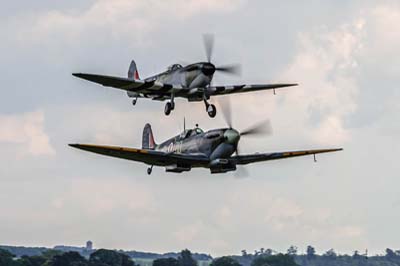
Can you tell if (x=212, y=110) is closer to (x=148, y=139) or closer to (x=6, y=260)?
(x=148, y=139)

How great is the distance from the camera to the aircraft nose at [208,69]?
7462 centimetres

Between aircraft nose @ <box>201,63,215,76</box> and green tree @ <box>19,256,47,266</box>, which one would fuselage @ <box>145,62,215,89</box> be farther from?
green tree @ <box>19,256,47,266</box>

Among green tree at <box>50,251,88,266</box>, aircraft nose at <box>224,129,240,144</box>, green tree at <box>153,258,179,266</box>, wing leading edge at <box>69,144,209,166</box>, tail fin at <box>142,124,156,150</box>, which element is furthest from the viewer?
green tree at <box>153,258,179,266</box>

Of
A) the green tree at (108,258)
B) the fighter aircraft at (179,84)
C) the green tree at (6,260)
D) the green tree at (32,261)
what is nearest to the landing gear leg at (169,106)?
the fighter aircraft at (179,84)

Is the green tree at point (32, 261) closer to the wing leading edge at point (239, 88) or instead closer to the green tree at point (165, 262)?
the green tree at point (165, 262)

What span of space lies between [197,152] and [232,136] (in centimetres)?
262

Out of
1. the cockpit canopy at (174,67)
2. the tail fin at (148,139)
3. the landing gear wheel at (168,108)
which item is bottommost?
the landing gear wheel at (168,108)

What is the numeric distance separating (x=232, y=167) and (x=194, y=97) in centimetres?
562

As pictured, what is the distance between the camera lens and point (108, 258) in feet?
591

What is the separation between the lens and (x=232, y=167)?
7131 cm

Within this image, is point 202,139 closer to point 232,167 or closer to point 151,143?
point 232,167

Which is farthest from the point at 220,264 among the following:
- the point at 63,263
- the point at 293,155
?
the point at 293,155

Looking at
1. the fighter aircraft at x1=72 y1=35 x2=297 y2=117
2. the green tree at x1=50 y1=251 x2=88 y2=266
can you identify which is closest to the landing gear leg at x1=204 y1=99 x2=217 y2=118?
the fighter aircraft at x1=72 y1=35 x2=297 y2=117

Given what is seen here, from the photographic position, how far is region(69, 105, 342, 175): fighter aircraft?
7131 cm
